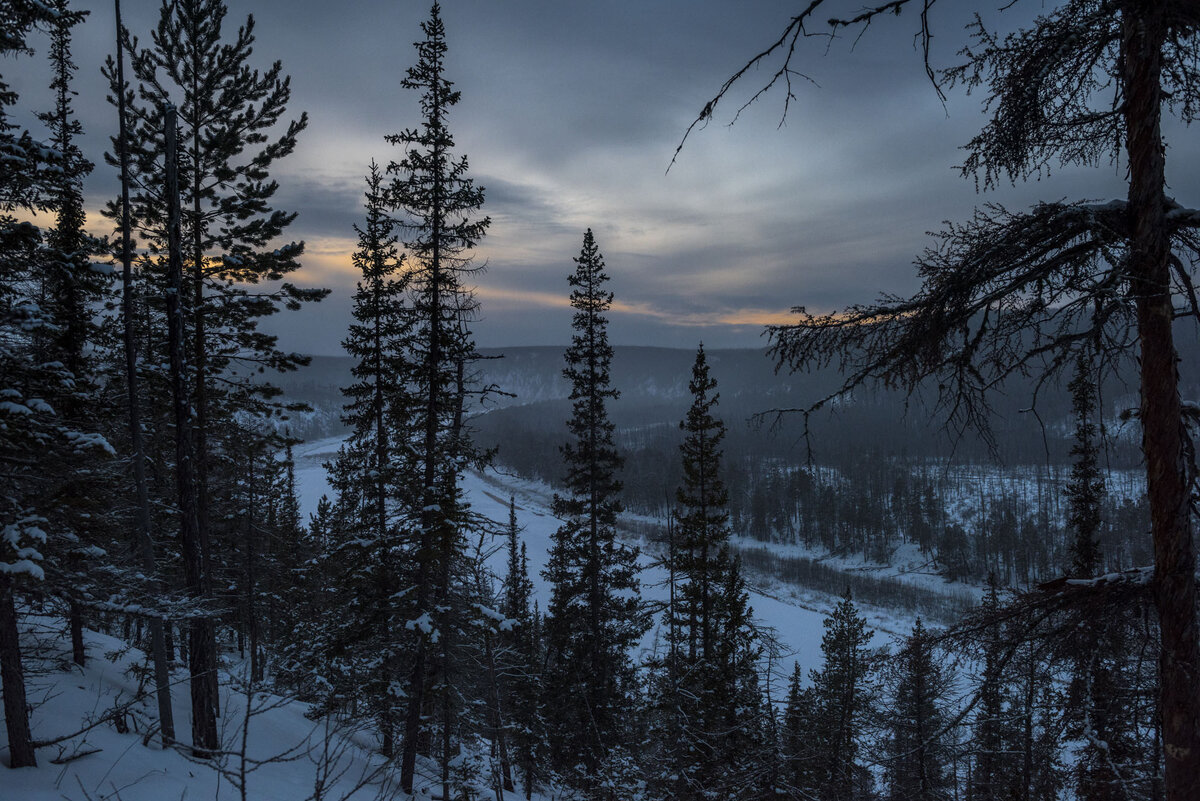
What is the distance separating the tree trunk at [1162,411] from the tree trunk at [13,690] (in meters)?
10.9

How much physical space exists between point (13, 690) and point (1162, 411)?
11439 millimetres

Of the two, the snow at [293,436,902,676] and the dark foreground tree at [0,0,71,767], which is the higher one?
the dark foreground tree at [0,0,71,767]

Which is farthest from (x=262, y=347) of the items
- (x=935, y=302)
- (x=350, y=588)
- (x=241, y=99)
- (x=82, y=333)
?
(x=935, y=302)

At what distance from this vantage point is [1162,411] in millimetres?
3260

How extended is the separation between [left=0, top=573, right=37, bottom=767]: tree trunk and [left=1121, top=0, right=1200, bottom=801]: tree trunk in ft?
35.7

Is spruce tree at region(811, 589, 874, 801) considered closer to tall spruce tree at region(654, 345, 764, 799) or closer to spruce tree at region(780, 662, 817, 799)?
spruce tree at region(780, 662, 817, 799)

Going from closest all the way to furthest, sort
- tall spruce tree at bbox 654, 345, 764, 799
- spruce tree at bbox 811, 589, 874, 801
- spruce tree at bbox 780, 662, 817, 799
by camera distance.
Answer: tall spruce tree at bbox 654, 345, 764, 799 < spruce tree at bbox 811, 589, 874, 801 < spruce tree at bbox 780, 662, 817, 799

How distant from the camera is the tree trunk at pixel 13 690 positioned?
6.67 m

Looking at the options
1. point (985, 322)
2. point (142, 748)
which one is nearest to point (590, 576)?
point (142, 748)

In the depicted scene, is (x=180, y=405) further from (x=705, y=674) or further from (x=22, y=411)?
(x=705, y=674)

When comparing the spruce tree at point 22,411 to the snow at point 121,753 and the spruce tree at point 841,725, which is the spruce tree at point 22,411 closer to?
the snow at point 121,753

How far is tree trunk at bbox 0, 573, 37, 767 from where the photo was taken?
21.9 feet

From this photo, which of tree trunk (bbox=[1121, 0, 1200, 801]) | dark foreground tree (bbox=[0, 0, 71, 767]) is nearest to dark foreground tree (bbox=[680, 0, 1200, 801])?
tree trunk (bbox=[1121, 0, 1200, 801])

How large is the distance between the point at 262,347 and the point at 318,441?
656ft
